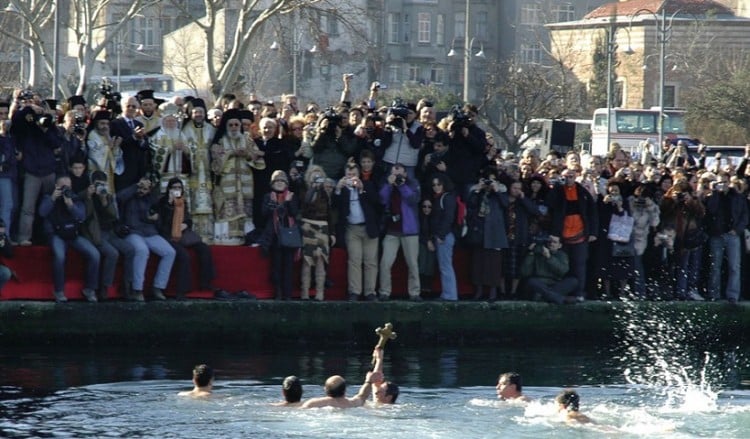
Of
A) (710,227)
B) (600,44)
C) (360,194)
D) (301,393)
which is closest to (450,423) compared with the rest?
(301,393)

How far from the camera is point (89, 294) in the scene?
74.4 feet

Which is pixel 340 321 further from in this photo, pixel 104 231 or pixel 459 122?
pixel 104 231

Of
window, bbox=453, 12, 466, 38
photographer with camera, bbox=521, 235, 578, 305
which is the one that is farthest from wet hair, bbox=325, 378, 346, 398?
window, bbox=453, 12, 466, 38

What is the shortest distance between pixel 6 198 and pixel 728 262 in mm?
10596

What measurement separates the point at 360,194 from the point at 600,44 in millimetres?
61606

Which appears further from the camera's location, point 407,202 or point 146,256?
point 407,202

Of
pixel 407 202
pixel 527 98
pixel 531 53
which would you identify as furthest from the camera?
pixel 531 53

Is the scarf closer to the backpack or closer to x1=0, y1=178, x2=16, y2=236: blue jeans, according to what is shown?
x1=0, y1=178, x2=16, y2=236: blue jeans

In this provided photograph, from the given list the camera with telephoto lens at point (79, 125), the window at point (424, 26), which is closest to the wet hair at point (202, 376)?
the camera with telephoto lens at point (79, 125)

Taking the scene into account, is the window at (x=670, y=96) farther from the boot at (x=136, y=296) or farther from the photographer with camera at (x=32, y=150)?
the photographer with camera at (x=32, y=150)

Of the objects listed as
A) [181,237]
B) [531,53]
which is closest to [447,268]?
[181,237]

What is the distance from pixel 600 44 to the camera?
83.7 meters

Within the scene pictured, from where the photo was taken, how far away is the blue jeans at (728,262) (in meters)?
25.6

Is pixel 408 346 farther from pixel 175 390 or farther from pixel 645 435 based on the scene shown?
pixel 645 435
